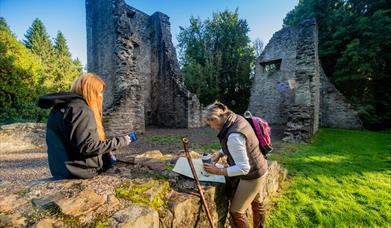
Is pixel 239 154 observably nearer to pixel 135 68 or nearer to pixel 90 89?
pixel 90 89

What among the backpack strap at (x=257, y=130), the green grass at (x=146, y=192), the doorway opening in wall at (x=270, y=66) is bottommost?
the green grass at (x=146, y=192)

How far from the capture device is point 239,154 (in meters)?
1.94

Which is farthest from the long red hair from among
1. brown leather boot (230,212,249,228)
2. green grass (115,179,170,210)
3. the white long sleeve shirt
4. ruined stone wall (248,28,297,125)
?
ruined stone wall (248,28,297,125)

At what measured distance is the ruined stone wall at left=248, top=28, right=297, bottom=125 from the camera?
14008 mm

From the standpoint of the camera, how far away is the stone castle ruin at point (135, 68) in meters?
9.60

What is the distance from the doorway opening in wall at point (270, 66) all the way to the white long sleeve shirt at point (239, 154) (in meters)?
14.5

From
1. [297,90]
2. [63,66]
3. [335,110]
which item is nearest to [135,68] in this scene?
[297,90]

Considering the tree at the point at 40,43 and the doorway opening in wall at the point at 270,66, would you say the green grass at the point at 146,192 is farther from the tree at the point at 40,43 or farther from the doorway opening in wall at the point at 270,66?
the tree at the point at 40,43

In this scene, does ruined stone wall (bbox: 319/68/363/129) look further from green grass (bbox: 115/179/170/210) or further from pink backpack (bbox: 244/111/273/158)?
green grass (bbox: 115/179/170/210)

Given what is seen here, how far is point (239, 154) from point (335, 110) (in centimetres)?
1359

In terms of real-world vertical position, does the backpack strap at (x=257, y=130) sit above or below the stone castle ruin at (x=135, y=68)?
below

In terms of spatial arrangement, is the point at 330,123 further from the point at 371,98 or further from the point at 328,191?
the point at 328,191

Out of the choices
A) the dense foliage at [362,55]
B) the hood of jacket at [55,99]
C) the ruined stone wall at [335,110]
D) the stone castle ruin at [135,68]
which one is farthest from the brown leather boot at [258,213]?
the dense foliage at [362,55]

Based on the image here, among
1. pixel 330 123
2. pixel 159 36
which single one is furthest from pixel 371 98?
pixel 159 36
